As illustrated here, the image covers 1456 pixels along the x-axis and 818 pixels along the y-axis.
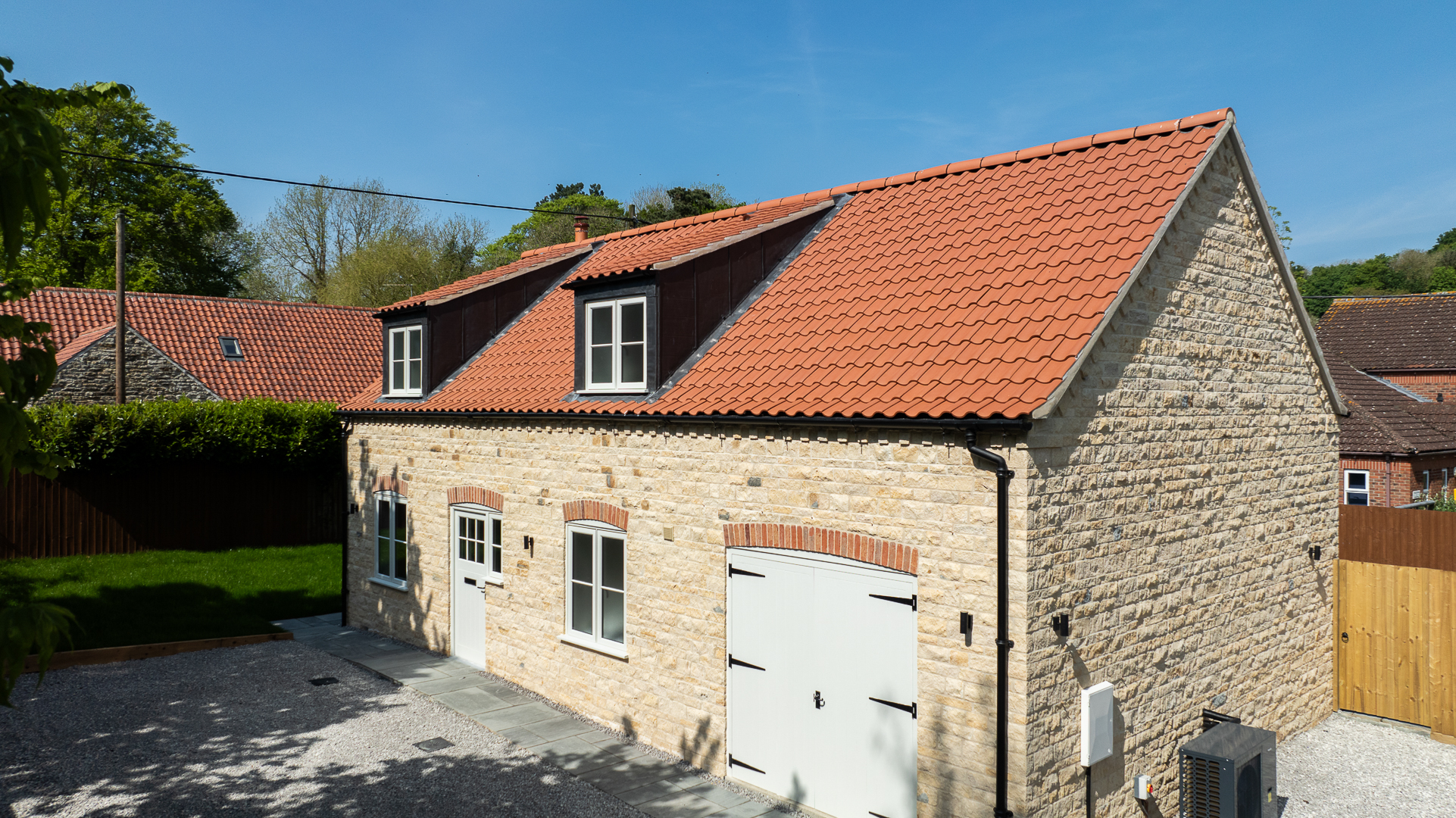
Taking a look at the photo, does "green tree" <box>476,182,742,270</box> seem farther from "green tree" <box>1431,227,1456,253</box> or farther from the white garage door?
"green tree" <box>1431,227,1456,253</box>

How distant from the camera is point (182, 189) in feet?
125

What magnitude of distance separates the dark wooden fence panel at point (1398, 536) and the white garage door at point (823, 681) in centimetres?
939

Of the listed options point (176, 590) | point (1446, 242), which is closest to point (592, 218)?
point (176, 590)

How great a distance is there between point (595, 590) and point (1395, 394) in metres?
25.1

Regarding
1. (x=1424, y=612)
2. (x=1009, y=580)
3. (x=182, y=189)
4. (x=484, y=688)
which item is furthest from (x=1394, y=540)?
(x=182, y=189)

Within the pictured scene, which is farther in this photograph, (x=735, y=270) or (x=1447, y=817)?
(x=735, y=270)

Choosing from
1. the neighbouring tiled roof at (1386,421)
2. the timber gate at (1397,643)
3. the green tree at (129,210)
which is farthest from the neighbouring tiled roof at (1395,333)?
the green tree at (129,210)

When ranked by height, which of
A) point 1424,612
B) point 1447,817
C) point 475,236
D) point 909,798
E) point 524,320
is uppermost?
point 475,236

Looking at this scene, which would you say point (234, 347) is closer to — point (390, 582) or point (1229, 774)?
point (390, 582)

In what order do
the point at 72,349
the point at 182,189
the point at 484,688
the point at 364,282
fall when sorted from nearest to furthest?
the point at 484,688 < the point at 72,349 < the point at 182,189 < the point at 364,282

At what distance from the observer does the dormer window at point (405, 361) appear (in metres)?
15.3

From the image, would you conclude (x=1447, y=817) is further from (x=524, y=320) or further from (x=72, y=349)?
(x=72, y=349)

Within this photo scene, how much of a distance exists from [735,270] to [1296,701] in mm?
8754

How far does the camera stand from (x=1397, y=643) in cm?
1148
